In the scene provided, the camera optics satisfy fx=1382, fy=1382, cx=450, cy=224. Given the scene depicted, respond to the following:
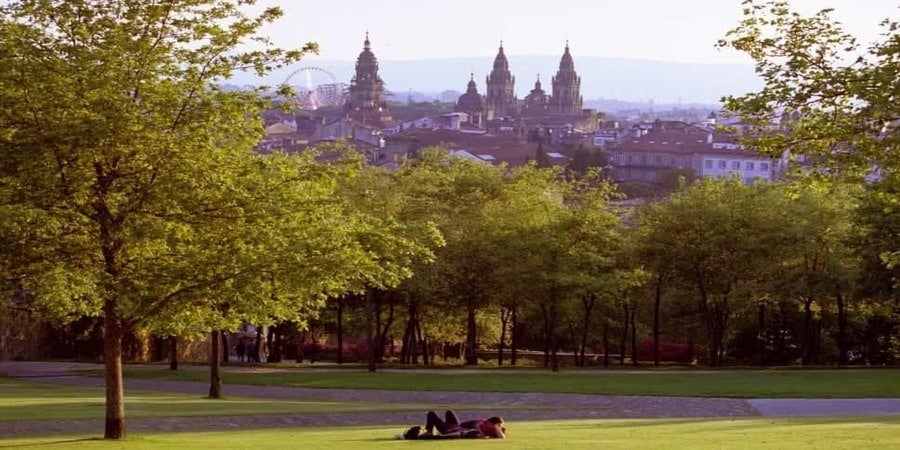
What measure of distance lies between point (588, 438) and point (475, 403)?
1529 cm

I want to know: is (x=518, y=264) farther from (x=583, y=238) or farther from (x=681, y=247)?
(x=681, y=247)

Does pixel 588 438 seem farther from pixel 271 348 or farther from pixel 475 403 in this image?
pixel 271 348

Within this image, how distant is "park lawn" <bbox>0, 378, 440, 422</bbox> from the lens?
3073 centimetres

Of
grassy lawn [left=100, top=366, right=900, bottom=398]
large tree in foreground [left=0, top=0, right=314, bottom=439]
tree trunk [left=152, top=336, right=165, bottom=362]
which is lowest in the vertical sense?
grassy lawn [left=100, top=366, right=900, bottom=398]

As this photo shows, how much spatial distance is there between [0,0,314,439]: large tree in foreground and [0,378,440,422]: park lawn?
8.03 meters

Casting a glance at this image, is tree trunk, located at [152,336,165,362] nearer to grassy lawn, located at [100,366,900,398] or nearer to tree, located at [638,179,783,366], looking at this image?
grassy lawn, located at [100,366,900,398]

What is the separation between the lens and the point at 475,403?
38.1m

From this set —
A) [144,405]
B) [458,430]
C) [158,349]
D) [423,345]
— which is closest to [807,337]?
[423,345]

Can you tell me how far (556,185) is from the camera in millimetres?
70562

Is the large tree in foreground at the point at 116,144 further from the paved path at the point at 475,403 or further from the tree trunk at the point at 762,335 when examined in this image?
the tree trunk at the point at 762,335

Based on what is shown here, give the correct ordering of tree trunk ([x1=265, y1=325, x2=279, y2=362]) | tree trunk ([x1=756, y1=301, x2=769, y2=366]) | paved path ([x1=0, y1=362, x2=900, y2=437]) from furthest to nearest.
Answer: tree trunk ([x1=265, y1=325, x2=279, y2=362]) → tree trunk ([x1=756, y1=301, x2=769, y2=366]) → paved path ([x1=0, y1=362, x2=900, y2=437])

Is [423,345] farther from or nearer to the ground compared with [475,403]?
farther from the ground

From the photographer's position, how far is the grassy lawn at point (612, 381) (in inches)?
1571

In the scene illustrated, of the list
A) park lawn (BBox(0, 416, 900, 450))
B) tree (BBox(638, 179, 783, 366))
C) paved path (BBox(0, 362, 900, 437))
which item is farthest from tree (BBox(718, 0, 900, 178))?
tree (BBox(638, 179, 783, 366))
